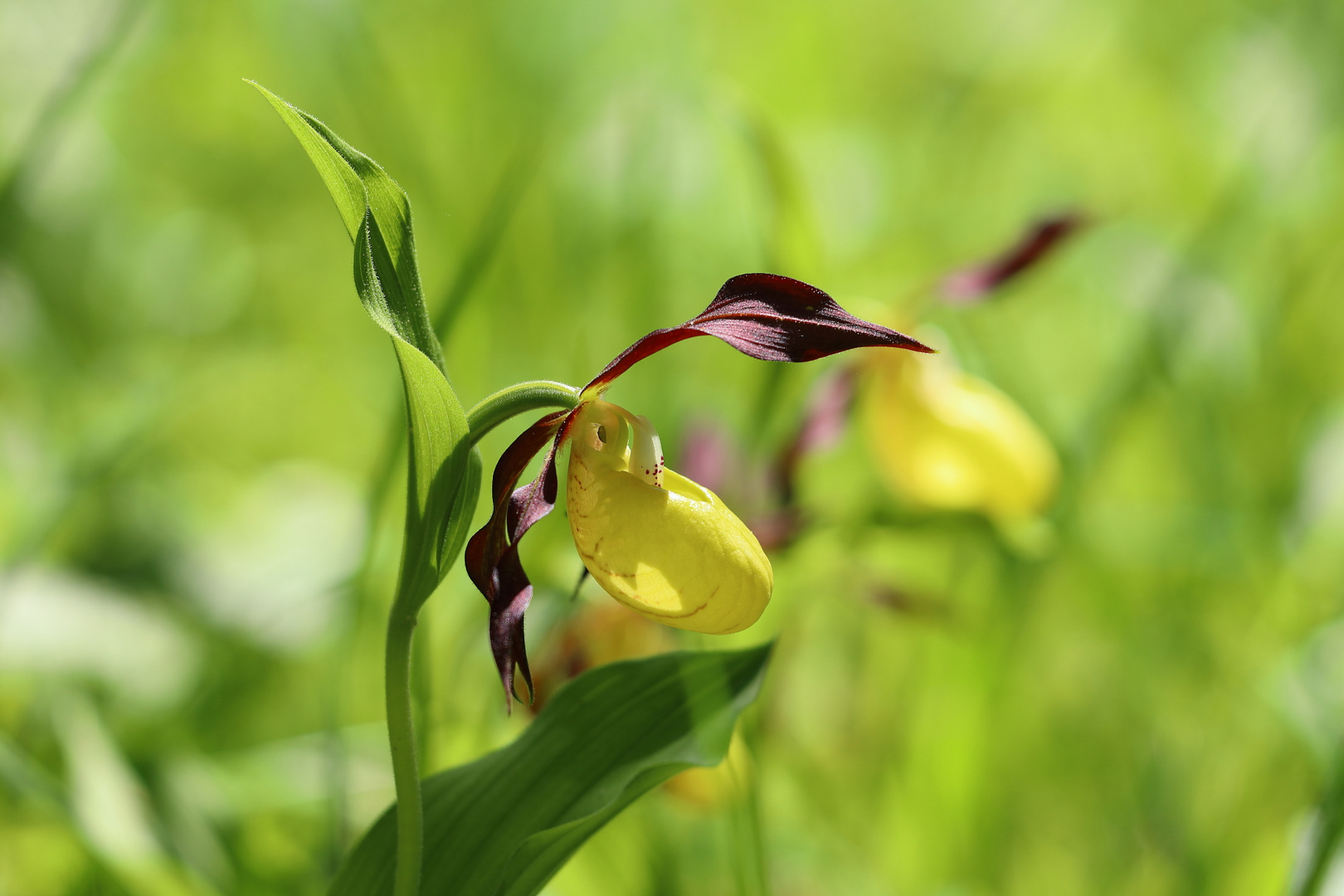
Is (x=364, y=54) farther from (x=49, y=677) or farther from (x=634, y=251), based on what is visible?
(x=49, y=677)

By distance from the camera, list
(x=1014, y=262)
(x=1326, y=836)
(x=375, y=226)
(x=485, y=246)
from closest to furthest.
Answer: (x=375, y=226) → (x=1326, y=836) → (x=485, y=246) → (x=1014, y=262)

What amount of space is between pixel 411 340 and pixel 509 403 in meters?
0.05

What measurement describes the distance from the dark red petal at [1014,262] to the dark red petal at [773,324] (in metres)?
0.62

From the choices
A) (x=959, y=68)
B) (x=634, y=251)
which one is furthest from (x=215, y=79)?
(x=959, y=68)

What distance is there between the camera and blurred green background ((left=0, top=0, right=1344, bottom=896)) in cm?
94

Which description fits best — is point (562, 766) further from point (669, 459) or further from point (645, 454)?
point (669, 459)

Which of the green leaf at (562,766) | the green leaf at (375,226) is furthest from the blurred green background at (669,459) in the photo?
the green leaf at (375,226)

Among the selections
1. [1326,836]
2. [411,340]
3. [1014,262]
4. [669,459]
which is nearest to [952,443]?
[1014,262]

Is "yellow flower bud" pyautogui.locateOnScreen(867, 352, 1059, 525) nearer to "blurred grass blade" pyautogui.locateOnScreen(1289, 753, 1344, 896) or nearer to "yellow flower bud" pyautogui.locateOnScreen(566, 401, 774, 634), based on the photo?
"blurred grass blade" pyautogui.locateOnScreen(1289, 753, 1344, 896)

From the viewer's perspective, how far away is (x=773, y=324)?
0.47 metres

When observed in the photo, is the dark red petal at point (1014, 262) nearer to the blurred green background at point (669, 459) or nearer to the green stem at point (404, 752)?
the blurred green background at point (669, 459)

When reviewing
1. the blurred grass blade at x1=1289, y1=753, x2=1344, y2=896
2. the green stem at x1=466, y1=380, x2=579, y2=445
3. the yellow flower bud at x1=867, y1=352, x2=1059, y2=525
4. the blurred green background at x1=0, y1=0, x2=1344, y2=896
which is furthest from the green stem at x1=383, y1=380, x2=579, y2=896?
the yellow flower bud at x1=867, y1=352, x2=1059, y2=525

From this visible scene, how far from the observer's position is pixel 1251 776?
114 centimetres

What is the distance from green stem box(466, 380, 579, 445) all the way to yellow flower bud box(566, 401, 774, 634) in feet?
0.18
